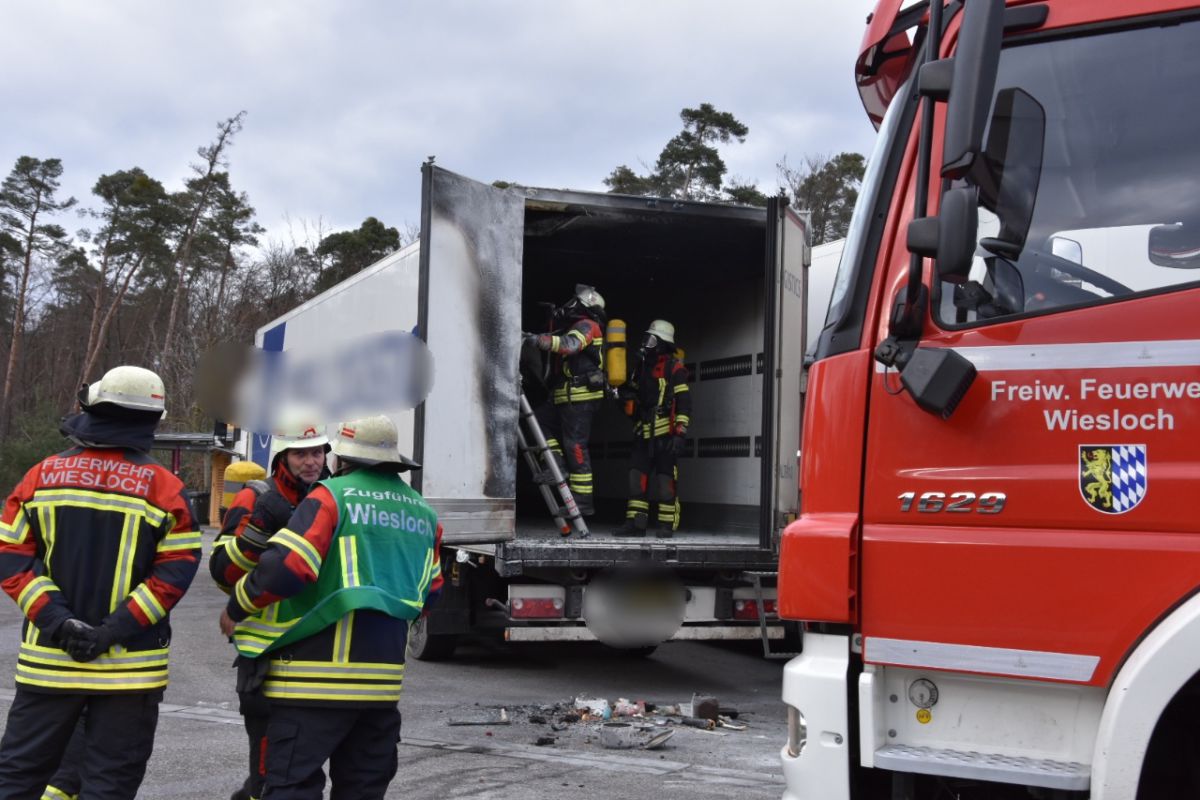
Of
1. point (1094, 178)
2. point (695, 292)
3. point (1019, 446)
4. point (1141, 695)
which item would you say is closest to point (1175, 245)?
point (1094, 178)

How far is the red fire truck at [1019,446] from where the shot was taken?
263 cm

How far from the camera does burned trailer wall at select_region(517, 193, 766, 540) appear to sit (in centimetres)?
816

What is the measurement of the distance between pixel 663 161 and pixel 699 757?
28423 millimetres

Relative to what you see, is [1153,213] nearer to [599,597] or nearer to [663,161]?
[599,597]

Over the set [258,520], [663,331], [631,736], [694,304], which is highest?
[694,304]

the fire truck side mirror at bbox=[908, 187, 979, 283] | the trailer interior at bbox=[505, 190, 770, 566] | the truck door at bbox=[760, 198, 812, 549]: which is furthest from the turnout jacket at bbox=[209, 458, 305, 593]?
the truck door at bbox=[760, 198, 812, 549]

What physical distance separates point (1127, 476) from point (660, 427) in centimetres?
650

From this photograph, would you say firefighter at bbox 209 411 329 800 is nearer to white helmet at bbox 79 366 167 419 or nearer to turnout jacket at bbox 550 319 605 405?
white helmet at bbox 79 366 167 419

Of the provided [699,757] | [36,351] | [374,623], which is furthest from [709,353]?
[36,351]

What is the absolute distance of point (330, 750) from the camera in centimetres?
355

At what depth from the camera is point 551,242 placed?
9.19 metres

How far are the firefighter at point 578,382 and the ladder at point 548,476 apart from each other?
0.23m

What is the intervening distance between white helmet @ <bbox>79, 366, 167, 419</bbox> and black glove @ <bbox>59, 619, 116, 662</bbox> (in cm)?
69

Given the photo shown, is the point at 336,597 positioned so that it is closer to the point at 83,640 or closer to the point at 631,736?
the point at 83,640
